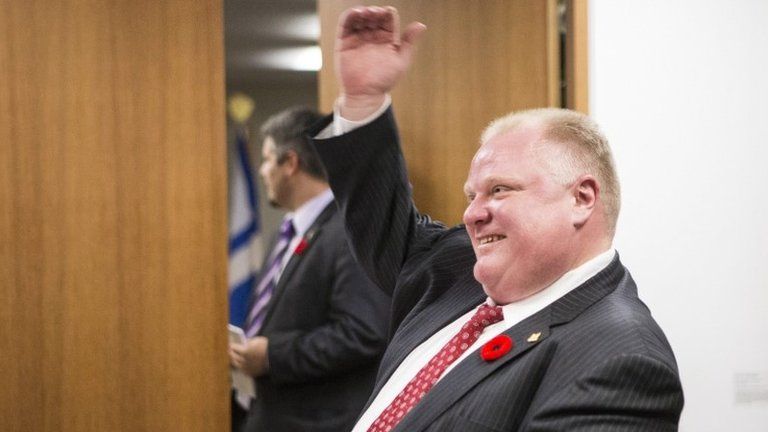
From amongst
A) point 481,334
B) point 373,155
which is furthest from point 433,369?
point 373,155

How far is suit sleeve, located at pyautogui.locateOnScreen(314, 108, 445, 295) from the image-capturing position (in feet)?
5.23

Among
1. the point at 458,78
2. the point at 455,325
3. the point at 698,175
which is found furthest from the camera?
the point at 458,78

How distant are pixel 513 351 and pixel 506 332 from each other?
0.05m

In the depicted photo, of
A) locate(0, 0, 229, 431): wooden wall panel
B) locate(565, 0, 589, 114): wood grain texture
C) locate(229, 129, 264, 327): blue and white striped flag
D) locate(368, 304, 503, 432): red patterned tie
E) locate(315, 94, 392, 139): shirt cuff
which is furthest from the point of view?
locate(229, 129, 264, 327): blue and white striped flag

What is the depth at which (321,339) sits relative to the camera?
219 centimetres

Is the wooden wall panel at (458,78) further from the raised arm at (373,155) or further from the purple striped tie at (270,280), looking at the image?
the raised arm at (373,155)

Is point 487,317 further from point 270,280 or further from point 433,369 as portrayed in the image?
point 270,280

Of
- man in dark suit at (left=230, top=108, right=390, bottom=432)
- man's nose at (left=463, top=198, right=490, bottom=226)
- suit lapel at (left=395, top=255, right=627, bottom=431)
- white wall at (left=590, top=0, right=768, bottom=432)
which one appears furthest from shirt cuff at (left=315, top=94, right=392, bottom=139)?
white wall at (left=590, top=0, right=768, bottom=432)

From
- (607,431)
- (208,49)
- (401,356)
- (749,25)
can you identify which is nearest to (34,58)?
(208,49)

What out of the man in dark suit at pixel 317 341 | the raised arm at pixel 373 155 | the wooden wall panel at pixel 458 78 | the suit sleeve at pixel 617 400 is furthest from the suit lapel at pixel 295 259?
the suit sleeve at pixel 617 400

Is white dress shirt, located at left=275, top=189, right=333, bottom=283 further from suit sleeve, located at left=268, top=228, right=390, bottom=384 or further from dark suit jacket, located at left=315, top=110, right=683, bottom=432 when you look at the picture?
dark suit jacket, located at left=315, top=110, right=683, bottom=432

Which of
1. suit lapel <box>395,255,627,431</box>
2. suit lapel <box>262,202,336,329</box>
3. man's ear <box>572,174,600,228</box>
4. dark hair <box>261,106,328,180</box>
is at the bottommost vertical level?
suit lapel <box>262,202,336,329</box>

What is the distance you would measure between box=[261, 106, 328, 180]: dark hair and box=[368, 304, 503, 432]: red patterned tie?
1.35 m

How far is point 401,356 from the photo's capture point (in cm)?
146
